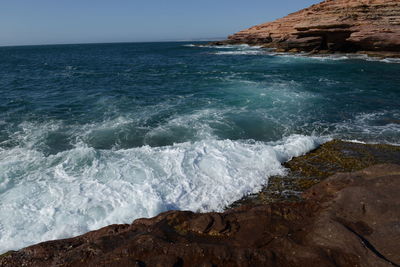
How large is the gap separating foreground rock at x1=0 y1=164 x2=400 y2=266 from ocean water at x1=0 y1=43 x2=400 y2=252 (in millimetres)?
1569

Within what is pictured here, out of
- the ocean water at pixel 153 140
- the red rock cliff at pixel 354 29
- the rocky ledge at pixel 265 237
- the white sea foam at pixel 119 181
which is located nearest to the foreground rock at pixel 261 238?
the rocky ledge at pixel 265 237

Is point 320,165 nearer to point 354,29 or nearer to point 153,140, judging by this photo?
point 153,140

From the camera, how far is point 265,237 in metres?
4.26

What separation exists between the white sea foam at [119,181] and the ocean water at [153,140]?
0.03 meters

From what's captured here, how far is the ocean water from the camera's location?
6.44m

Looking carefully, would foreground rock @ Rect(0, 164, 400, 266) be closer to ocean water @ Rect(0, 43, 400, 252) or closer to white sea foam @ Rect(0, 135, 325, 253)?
white sea foam @ Rect(0, 135, 325, 253)

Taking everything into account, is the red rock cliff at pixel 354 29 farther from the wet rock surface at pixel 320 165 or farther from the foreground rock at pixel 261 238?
the foreground rock at pixel 261 238

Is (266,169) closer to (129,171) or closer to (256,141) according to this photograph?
(256,141)

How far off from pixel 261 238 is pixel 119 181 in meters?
4.70

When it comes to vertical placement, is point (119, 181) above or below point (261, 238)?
below

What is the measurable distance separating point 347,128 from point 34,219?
39.7 ft

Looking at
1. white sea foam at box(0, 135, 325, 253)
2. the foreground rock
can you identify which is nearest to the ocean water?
white sea foam at box(0, 135, 325, 253)

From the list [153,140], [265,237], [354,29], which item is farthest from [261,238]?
[354,29]

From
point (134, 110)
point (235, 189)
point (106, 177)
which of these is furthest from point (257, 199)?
point (134, 110)
